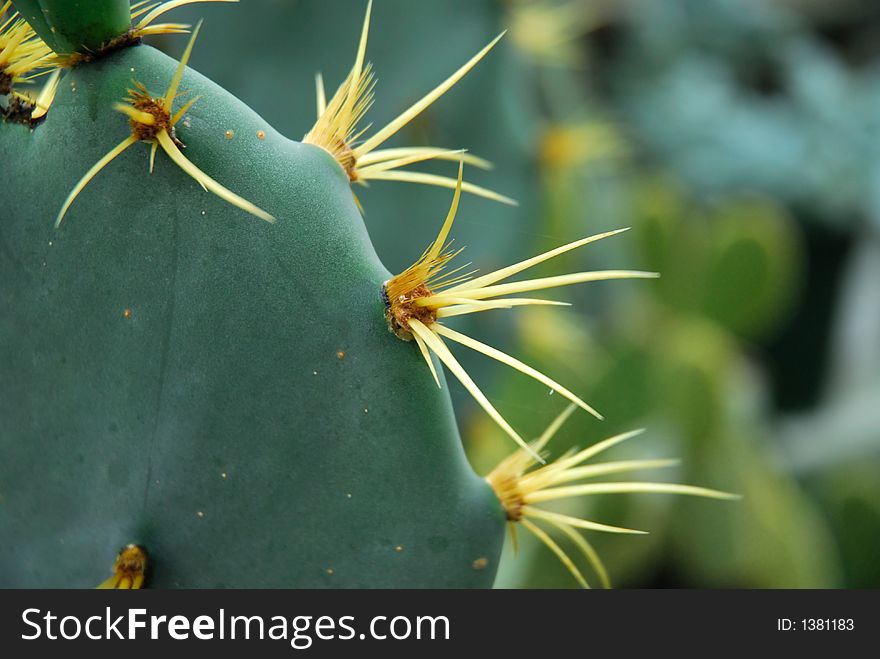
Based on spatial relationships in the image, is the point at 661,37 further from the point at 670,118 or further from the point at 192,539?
the point at 192,539

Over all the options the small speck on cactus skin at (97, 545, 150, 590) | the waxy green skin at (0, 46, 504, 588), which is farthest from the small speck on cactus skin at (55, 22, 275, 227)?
the small speck on cactus skin at (97, 545, 150, 590)

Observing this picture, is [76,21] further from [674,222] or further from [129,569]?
[674,222]

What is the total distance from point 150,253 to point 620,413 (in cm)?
150

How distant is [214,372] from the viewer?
602 millimetres

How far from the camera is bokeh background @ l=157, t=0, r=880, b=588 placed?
4.36 ft

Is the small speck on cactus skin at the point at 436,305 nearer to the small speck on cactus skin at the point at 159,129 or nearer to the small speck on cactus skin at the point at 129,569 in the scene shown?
the small speck on cactus skin at the point at 159,129

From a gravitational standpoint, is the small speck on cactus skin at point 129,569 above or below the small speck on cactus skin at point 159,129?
below

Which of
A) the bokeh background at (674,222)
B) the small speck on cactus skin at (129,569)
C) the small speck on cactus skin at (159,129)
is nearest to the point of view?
the small speck on cactus skin at (159,129)

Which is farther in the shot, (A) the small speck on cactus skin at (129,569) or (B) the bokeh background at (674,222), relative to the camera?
(B) the bokeh background at (674,222)

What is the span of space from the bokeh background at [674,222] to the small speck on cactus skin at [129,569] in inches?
10.9

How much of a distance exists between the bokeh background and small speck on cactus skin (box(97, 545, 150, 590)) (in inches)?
10.9

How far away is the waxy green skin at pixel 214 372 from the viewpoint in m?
0.58

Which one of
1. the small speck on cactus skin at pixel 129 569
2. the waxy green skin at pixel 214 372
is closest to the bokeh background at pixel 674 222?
the waxy green skin at pixel 214 372
